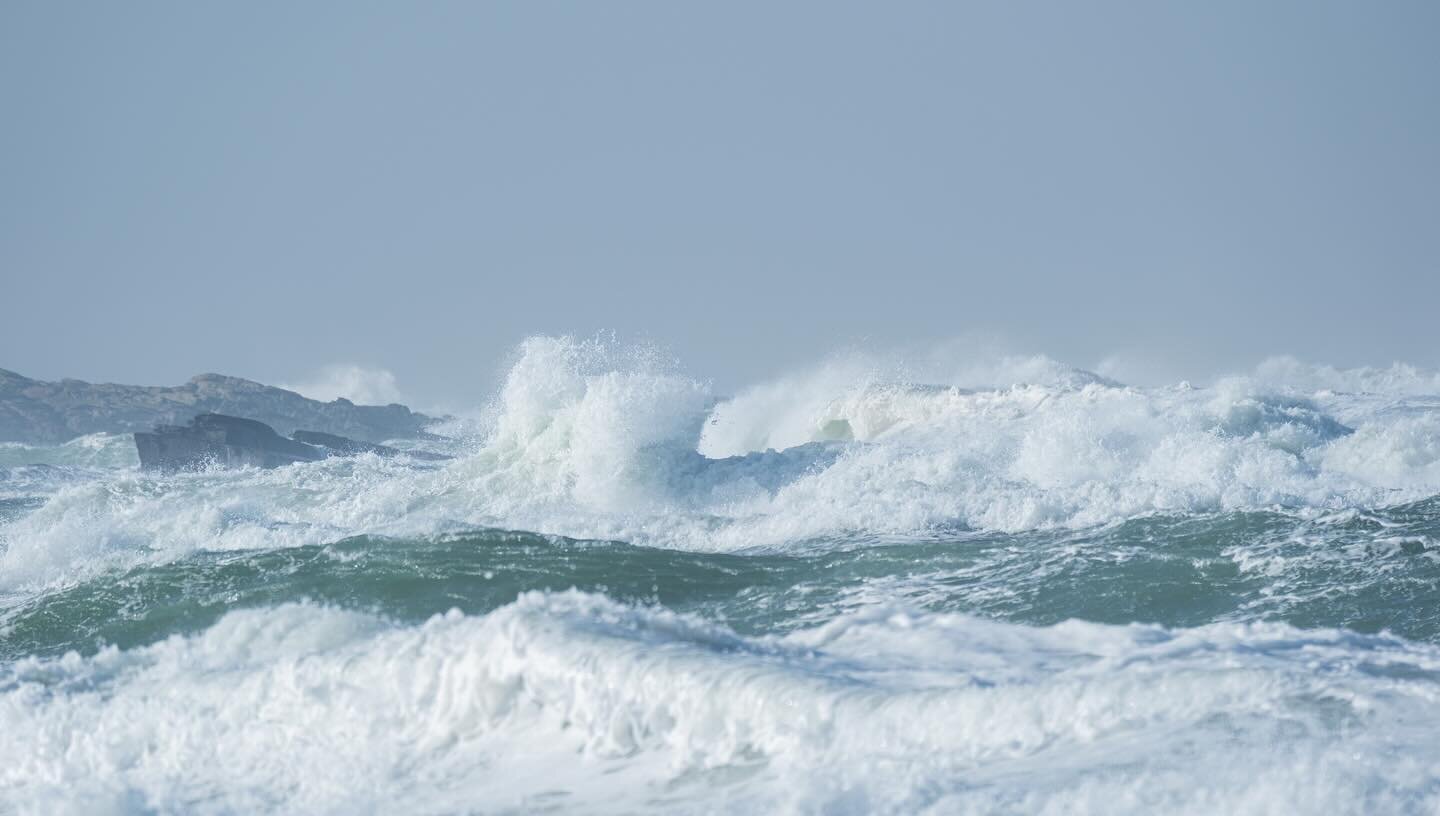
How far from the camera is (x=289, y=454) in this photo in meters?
44.5

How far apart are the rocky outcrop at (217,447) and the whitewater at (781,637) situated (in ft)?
71.6

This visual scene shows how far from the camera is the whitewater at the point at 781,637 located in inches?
205

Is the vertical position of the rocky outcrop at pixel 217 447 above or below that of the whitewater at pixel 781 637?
above

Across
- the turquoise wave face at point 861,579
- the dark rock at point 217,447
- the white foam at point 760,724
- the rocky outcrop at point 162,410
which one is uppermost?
the rocky outcrop at point 162,410

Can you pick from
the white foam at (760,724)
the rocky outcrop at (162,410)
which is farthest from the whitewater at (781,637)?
the rocky outcrop at (162,410)

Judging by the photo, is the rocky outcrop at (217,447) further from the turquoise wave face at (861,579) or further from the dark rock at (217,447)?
the turquoise wave face at (861,579)

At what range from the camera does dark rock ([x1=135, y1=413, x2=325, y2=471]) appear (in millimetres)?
43906

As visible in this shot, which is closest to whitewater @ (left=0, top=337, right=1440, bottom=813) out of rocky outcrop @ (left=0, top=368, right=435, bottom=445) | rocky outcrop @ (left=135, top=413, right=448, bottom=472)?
rocky outcrop @ (left=135, top=413, right=448, bottom=472)

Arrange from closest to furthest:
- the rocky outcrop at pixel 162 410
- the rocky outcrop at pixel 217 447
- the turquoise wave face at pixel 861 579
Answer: the turquoise wave face at pixel 861 579 < the rocky outcrop at pixel 217 447 < the rocky outcrop at pixel 162 410

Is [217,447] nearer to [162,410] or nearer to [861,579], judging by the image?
[861,579]

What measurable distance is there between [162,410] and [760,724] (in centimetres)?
8129

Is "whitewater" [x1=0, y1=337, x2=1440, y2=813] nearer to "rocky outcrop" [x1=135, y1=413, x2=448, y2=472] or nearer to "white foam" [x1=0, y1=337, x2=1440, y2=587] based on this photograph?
"white foam" [x1=0, y1=337, x2=1440, y2=587]

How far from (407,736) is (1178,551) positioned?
7.95 metres

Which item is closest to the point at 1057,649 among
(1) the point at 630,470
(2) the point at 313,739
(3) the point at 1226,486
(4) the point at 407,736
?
(4) the point at 407,736
